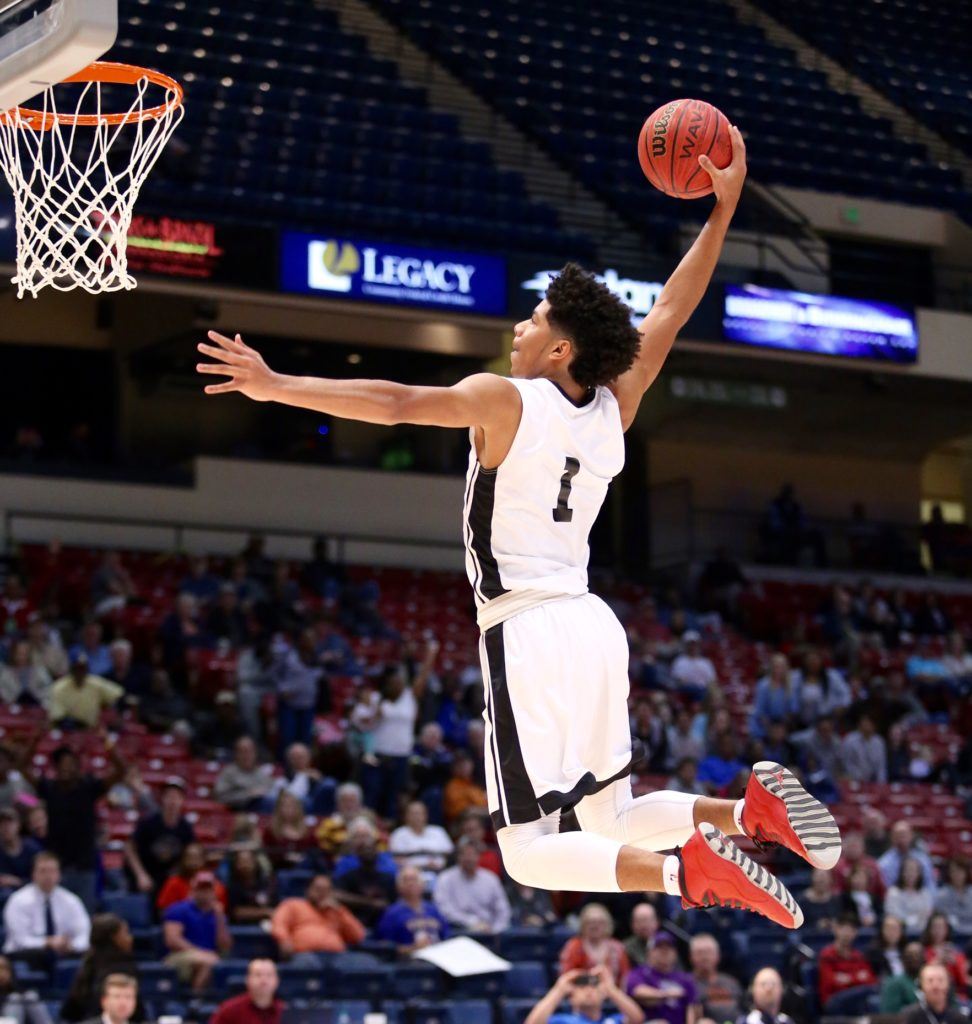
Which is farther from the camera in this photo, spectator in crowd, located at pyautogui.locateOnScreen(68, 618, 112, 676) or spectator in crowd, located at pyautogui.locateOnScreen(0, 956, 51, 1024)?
spectator in crowd, located at pyautogui.locateOnScreen(68, 618, 112, 676)

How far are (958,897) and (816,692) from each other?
3.54 metres

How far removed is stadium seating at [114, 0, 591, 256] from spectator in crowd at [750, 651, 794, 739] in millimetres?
4788

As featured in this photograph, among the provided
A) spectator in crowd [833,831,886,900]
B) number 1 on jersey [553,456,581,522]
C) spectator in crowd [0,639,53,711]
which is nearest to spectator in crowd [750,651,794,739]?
spectator in crowd [833,831,886,900]

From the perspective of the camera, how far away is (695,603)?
2058 cm

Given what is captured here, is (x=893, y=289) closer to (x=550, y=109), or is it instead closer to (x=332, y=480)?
(x=550, y=109)

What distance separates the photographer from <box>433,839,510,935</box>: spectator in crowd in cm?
1134

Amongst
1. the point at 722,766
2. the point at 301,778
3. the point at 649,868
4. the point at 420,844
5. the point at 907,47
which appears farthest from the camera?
the point at 907,47

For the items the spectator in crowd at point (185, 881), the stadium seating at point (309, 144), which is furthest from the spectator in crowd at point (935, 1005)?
the stadium seating at point (309, 144)

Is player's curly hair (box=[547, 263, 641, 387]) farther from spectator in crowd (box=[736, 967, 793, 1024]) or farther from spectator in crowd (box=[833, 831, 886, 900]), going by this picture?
spectator in crowd (box=[833, 831, 886, 900])

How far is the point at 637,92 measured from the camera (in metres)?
22.5

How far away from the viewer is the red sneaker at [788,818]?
14.8 feet

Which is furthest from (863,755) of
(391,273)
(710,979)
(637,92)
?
(637,92)

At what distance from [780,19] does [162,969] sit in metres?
19.7

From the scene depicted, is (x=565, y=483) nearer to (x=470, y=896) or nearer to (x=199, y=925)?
(x=199, y=925)
